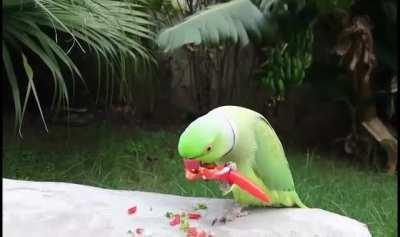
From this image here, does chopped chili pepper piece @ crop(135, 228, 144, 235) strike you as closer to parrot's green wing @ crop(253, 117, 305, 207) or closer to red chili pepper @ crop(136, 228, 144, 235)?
red chili pepper @ crop(136, 228, 144, 235)

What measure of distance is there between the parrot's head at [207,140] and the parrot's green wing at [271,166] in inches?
8.2

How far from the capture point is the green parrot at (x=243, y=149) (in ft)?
8.87

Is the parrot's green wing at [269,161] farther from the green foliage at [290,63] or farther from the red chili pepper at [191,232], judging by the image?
the green foliage at [290,63]

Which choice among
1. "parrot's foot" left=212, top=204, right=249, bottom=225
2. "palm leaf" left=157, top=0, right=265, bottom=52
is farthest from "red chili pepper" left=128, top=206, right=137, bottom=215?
"palm leaf" left=157, top=0, right=265, bottom=52

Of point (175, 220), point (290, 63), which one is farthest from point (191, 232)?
point (290, 63)

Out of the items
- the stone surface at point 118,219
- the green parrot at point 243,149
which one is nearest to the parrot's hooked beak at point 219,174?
the green parrot at point 243,149

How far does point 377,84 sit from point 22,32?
2771 millimetres

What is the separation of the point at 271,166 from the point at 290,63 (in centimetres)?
230

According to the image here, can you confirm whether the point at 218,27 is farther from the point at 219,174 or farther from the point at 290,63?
the point at 219,174

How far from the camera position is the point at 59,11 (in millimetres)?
3992

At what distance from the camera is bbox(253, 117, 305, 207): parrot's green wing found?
2.96 metres

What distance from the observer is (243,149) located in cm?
285

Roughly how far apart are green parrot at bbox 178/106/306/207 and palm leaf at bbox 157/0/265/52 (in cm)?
167

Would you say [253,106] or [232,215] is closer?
[232,215]
